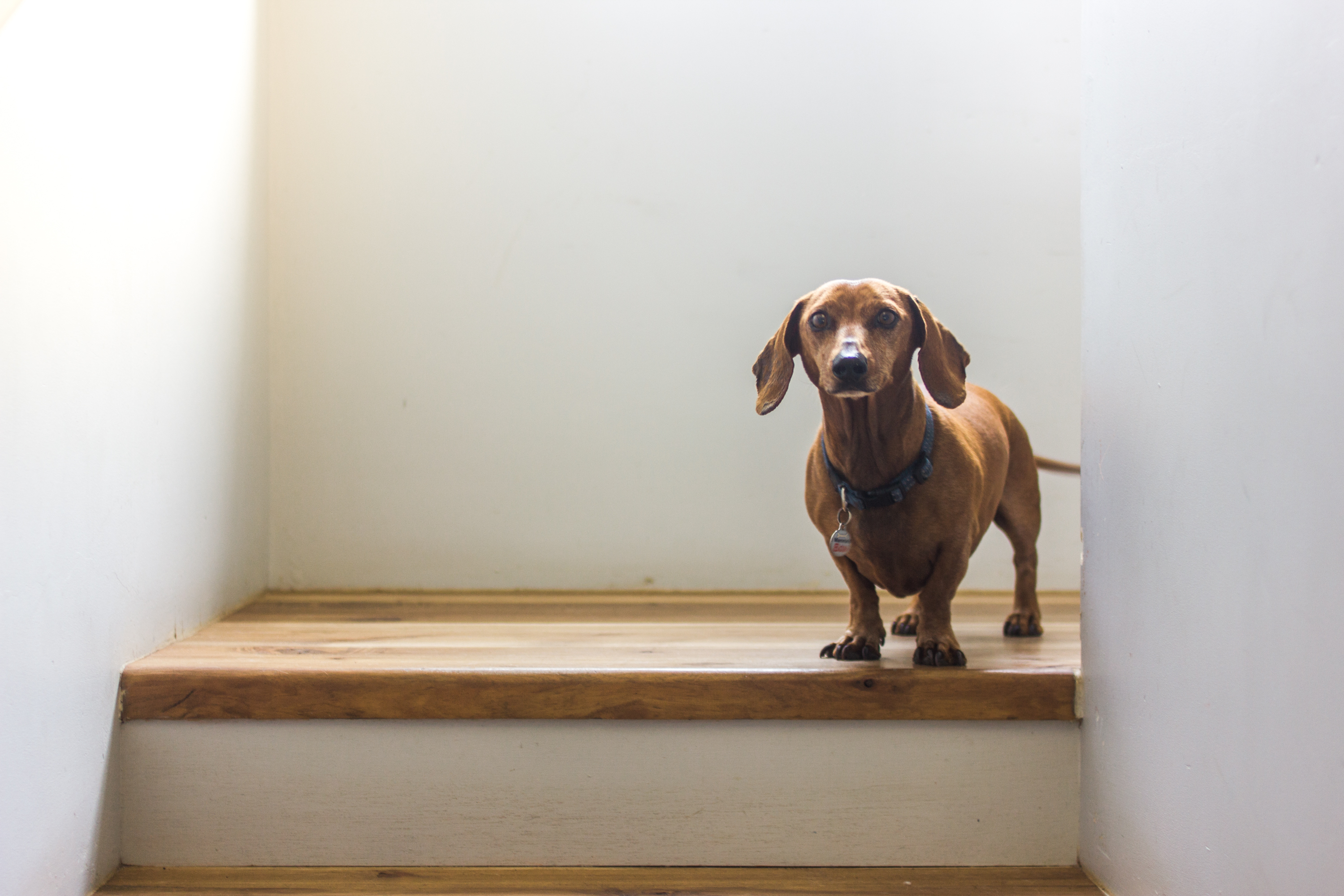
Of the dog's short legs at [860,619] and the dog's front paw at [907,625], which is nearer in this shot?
the dog's short legs at [860,619]

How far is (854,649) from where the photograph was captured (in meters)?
1.35

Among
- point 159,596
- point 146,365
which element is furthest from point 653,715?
point 146,365

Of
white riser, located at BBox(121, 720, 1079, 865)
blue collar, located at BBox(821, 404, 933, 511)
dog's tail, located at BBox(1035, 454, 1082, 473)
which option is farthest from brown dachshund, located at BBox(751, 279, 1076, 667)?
dog's tail, located at BBox(1035, 454, 1082, 473)

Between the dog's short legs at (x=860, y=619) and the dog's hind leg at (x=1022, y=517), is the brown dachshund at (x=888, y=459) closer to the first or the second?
the dog's short legs at (x=860, y=619)

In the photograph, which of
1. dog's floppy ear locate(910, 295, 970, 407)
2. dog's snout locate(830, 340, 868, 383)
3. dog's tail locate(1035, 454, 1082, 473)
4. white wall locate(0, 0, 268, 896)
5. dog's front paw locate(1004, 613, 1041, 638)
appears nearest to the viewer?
white wall locate(0, 0, 268, 896)

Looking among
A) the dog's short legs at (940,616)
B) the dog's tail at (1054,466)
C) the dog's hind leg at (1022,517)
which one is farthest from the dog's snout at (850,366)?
the dog's tail at (1054,466)

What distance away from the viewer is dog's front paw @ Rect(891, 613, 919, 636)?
1600 millimetres

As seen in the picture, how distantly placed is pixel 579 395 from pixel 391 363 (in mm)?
448

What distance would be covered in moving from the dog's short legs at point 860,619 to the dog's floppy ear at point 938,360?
11.5 inches

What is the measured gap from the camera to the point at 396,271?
217cm

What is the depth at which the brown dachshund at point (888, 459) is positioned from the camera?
4.16 feet

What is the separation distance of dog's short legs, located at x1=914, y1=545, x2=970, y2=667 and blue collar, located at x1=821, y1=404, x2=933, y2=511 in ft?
0.36

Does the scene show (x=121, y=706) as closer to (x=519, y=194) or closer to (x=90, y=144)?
(x=90, y=144)

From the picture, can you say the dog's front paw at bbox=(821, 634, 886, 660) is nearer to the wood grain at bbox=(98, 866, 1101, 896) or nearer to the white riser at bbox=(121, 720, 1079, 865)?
the white riser at bbox=(121, 720, 1079, 865)
